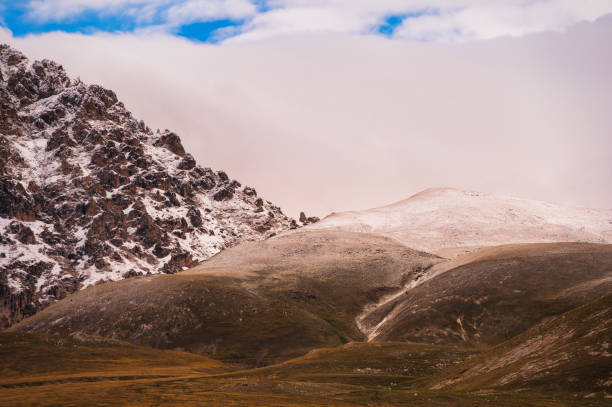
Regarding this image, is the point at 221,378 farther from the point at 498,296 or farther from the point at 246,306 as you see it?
the point at 498,296

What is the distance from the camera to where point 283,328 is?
408 feet

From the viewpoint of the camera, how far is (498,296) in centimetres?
11006

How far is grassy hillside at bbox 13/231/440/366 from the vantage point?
396 ft

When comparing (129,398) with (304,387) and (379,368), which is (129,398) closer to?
(304,387)

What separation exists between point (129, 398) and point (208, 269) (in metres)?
129

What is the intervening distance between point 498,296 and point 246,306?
5681cm

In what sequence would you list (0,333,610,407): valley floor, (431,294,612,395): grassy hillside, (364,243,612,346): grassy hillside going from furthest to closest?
(364,243,612,346): grassy hillside
(431,294,612,395): grassy hillside
(0,333,610,407): valley floor

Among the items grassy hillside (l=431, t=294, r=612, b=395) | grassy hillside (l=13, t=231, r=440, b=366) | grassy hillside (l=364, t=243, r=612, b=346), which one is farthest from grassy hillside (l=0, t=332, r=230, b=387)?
grassy hillside (l=431, t=294, r=612, b=395)

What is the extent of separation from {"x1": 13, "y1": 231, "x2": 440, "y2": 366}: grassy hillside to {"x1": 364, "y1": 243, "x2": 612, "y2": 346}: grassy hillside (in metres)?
14.4

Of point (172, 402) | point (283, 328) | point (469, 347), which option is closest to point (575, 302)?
point (469, 347)

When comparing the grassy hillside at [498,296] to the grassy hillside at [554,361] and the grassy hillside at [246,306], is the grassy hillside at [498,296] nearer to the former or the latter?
the grassy hillside at [246,306]

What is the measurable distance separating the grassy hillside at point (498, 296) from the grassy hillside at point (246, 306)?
14.4m

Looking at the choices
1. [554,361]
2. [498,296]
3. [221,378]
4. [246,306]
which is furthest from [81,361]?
[498,296]

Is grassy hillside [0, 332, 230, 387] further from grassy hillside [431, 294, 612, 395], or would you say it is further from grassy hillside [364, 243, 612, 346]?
grassy hillside [431, 294, 612, 395]
